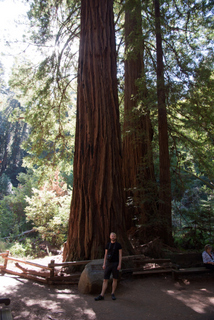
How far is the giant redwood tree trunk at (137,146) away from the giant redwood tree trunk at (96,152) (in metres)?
1.35

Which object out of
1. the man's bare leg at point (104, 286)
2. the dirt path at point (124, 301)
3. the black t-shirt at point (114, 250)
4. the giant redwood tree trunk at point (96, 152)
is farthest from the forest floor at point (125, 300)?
the giant redwood tree trunk at point (96, 152)

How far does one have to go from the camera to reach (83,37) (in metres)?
7.08

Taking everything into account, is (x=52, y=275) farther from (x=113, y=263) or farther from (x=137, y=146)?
(x=137, y=146)

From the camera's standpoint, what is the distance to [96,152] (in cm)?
616

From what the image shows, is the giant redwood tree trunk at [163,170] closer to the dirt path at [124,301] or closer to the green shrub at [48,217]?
the dirt path at [124,301]

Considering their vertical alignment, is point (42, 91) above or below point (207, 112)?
above

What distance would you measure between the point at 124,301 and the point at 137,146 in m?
5.78

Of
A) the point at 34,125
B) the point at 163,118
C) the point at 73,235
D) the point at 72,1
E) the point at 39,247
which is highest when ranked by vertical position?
the point at 72,1

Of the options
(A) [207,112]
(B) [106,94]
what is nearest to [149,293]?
(B) [106,94]

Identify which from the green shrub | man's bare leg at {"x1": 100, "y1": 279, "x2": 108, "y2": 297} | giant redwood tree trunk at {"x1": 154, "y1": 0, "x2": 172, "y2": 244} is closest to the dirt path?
man's bare leg at {"x1": 100, "y1": 279, "x2": 108, "y2": 297}

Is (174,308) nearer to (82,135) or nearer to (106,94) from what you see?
(82,135)

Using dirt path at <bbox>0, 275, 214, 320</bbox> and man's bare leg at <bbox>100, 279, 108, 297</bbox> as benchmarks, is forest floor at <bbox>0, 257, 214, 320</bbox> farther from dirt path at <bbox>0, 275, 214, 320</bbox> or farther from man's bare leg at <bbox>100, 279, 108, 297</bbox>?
man's bare leg at <bbox>100, 279, 108, 297</bbox>

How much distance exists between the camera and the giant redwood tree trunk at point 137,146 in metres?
7.71

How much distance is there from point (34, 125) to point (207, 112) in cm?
672
